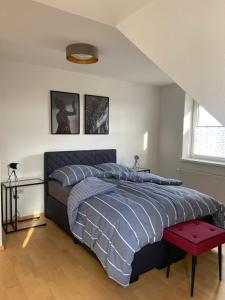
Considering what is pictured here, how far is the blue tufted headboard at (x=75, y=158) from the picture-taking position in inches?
144

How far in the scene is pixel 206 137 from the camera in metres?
4.39

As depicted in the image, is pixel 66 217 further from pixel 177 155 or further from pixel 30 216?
pixel 177 155

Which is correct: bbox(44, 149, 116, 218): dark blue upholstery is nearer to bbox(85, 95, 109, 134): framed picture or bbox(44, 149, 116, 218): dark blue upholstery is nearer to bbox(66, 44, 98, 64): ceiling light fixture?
bbox(85, 95, 109, 134): framed picture

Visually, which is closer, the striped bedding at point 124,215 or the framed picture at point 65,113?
the striped bedding at point 124,215

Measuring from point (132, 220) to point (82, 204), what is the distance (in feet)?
2.26

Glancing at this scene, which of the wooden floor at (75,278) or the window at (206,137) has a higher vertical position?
the window at (206,137)

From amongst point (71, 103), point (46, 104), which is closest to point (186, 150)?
point (71, 103)

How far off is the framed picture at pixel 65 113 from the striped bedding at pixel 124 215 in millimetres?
1238

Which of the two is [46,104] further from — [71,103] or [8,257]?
Result: [8,257]

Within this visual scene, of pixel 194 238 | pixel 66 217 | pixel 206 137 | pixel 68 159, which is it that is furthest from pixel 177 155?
pixel 194 238

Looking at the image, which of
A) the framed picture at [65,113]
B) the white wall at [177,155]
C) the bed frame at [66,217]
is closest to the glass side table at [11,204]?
the bed frame at [66,217]

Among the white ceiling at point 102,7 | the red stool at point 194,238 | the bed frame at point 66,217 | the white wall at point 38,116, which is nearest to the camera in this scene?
the white ceiling at point 102,7

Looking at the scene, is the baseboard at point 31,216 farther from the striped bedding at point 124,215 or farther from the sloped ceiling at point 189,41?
the sloped ceiling at point 189,41

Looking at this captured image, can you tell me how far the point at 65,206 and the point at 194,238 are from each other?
5.39ft
